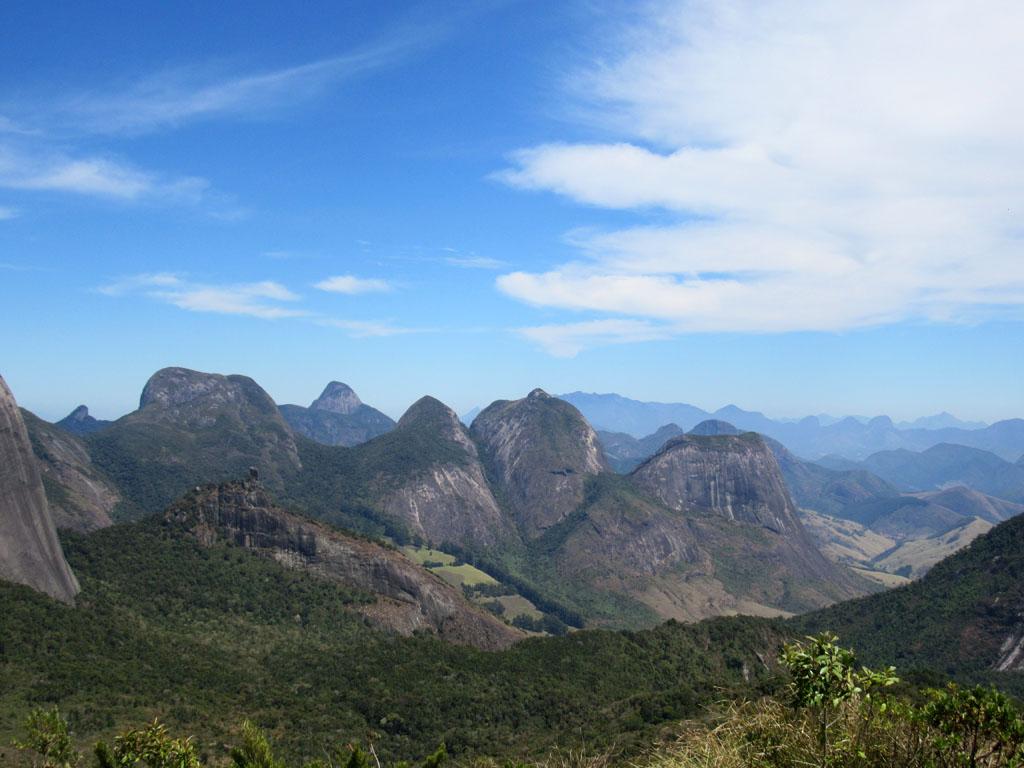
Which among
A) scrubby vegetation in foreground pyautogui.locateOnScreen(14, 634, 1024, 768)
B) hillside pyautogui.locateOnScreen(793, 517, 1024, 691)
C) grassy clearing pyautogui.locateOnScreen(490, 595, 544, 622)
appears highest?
scrubby vegetation in foreground pyautogui.locateOnScreen(14, 634, 1024, 768)

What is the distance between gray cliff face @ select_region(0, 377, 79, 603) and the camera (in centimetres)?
6284

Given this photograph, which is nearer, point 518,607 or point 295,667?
point 295,667

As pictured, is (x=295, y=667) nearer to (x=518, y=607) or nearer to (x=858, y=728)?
(x=858, y=728)

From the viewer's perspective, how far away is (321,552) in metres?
89.1

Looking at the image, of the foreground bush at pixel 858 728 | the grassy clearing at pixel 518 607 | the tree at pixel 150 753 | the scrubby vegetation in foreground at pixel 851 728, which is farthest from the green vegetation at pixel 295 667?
the grassy clearing at pixel 518 607

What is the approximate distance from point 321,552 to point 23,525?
110ft

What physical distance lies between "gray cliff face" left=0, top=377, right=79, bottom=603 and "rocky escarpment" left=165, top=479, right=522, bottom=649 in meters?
20.6

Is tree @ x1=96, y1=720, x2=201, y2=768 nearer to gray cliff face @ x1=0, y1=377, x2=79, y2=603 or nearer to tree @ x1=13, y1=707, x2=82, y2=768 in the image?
tree @ x1=13, y1=707, x2=82, y2=768

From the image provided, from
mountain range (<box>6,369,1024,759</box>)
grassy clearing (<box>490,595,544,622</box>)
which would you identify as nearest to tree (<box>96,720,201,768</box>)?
mountain range (<box>6,369,1024,759</box>)

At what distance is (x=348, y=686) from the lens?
61.7m

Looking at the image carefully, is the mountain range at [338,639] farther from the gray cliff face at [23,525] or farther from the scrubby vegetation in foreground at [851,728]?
the scrubby vegetation in foreground at [851,728]

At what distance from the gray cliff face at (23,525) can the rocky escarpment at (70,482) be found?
7202cm

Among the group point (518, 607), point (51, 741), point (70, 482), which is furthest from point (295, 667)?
point (70, 482)

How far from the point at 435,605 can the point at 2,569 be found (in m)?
48.1
